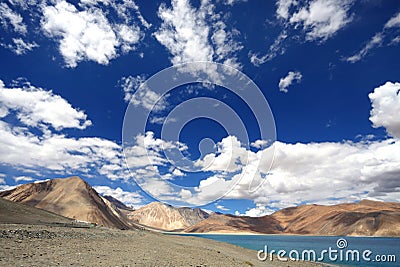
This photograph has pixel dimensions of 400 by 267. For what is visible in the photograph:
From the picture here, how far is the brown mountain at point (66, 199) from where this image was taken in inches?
5103

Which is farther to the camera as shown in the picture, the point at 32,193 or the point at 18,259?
the point at 32,193

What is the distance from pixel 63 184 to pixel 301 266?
163 meters

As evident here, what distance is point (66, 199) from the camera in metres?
143

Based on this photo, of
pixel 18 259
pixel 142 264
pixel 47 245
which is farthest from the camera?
pixel 47 245

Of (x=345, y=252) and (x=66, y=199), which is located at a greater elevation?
(x=66, y=199)

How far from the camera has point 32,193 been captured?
158 metres

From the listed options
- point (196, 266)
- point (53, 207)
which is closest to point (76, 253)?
point (196, 266)

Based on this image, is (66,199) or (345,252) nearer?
(345,252)

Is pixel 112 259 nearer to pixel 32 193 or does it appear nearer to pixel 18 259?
pixel 18 259

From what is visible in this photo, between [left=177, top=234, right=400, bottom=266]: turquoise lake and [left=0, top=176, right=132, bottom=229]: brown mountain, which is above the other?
[left=0, top=176, right=132, bottom=229]: brown mountain

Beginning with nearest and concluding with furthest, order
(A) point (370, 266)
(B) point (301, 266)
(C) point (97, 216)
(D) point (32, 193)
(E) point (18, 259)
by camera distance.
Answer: (E) point (18, 259) → (B) point (301, 266) → (A) point (370, 266) → (C) point (97, 216) → (D) point (32, 193)

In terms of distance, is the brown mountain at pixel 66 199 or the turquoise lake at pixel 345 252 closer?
the turquoise lake at pixel 345 252

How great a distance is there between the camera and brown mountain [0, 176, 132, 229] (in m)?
130

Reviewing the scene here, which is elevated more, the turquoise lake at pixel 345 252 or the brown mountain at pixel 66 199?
the brown mountain at pixel 66 199
